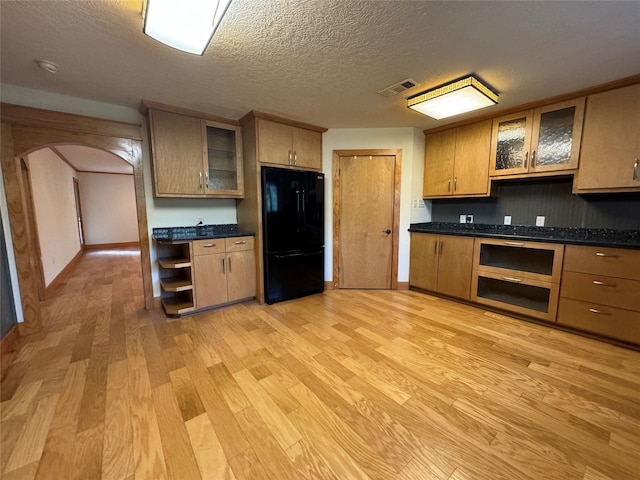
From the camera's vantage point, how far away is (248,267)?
124 inches

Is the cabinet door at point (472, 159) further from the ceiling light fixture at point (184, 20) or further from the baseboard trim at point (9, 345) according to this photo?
the baseboard trim at point (9, 345)

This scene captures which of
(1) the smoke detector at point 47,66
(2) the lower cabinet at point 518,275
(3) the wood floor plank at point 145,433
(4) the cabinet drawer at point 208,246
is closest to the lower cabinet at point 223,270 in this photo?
(4) the cabinet drawer at point 208,246

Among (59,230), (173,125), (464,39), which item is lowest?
(59,230)

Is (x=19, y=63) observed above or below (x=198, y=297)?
above

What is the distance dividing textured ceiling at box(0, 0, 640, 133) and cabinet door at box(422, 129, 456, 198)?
81 centimetres

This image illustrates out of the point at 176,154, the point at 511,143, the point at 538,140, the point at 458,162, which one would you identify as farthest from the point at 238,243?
the point at 538,140

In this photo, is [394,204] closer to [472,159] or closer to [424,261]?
[424,261]

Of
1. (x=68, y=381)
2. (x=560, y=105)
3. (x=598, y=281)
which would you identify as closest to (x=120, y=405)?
(x=68, y=381)

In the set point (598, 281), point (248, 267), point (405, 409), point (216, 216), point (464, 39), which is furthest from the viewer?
point (216, 216)

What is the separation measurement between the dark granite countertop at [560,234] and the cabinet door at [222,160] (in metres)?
2.46

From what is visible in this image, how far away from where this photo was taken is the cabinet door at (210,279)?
111 inches

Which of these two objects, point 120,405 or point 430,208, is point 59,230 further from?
point 430,208

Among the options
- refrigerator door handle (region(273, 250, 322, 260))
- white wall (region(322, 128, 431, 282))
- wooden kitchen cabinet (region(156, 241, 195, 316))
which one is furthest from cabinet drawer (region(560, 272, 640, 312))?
wooden kitchen cabinet (region(156, 241, 195, 316))

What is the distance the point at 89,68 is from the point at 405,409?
10.9 feet
